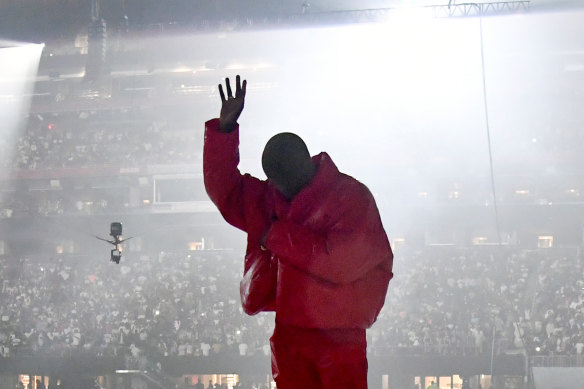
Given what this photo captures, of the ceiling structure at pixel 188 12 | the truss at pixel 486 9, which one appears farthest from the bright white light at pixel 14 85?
the truss at pixel 486 9

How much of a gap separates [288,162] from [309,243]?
135 millimetres

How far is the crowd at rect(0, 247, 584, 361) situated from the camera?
506 cm

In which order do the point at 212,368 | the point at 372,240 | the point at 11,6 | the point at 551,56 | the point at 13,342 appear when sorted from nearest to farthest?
1. the point at 372,240
2. the point at 11,6
3. the point at 212,368
4. the point at 13,342
5. the point at 551,56

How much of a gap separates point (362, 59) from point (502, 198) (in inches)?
66.3

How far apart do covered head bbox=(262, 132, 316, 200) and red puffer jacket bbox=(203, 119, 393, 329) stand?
0.06 feet

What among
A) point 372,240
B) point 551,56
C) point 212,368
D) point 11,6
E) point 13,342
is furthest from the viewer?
point 551,56

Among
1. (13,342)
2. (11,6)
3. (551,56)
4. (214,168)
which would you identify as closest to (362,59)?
(551,56)

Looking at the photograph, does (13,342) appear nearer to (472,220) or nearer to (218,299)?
(218,299)

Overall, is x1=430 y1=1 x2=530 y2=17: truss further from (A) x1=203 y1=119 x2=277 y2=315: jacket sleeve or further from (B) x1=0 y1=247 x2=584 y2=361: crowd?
(A) x1=203 y1=119 x2=277 y2=315: jacket sleeve

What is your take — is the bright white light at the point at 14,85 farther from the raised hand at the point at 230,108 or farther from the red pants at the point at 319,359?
the red pants at the point at 319,359

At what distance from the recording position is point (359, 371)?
1.14m

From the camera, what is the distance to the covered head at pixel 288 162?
3.66 feet

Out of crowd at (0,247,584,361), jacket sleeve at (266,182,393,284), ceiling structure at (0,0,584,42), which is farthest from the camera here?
crowd at (0,247,584,361)

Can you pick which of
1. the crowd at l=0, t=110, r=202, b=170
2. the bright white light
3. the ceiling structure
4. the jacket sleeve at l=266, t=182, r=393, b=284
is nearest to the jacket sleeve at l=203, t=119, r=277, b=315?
the jacket sleeve at l=266, t=182, r=393, b=284
